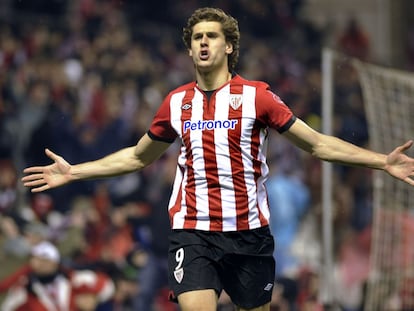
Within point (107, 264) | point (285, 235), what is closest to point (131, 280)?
point (107, 264)

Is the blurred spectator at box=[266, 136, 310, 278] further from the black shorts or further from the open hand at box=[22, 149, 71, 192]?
the open hand at box=[22, 149, 71, 192]

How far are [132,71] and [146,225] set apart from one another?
110 inches

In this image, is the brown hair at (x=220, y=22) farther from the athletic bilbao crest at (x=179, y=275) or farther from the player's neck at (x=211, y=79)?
the athletic bilbao crest at (x=179, y=275)

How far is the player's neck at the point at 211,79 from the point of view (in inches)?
288

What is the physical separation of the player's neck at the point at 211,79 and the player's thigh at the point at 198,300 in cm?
121

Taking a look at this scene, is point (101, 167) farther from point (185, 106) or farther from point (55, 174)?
point (185, 106)

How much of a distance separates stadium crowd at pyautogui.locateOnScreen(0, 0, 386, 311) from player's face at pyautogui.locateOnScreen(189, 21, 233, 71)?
439cm

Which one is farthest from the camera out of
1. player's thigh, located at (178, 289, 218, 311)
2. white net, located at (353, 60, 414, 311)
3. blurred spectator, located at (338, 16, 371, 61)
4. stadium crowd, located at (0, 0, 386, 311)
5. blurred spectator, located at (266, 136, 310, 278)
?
blurred spectator, located at (338, 16, 371, 61)

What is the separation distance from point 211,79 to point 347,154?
Result: 919 millimetres

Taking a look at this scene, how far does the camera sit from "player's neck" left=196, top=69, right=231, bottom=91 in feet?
24.0

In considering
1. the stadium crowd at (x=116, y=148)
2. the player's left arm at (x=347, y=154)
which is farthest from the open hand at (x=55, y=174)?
the stadium crowd at (x=116, y=148)

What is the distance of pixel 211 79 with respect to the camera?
733 cm

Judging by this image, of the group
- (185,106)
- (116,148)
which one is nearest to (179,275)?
(185,106)

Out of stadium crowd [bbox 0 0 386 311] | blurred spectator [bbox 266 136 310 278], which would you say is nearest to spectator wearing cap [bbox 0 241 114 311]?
stadium crowd [bbox 0 0 386 311]
